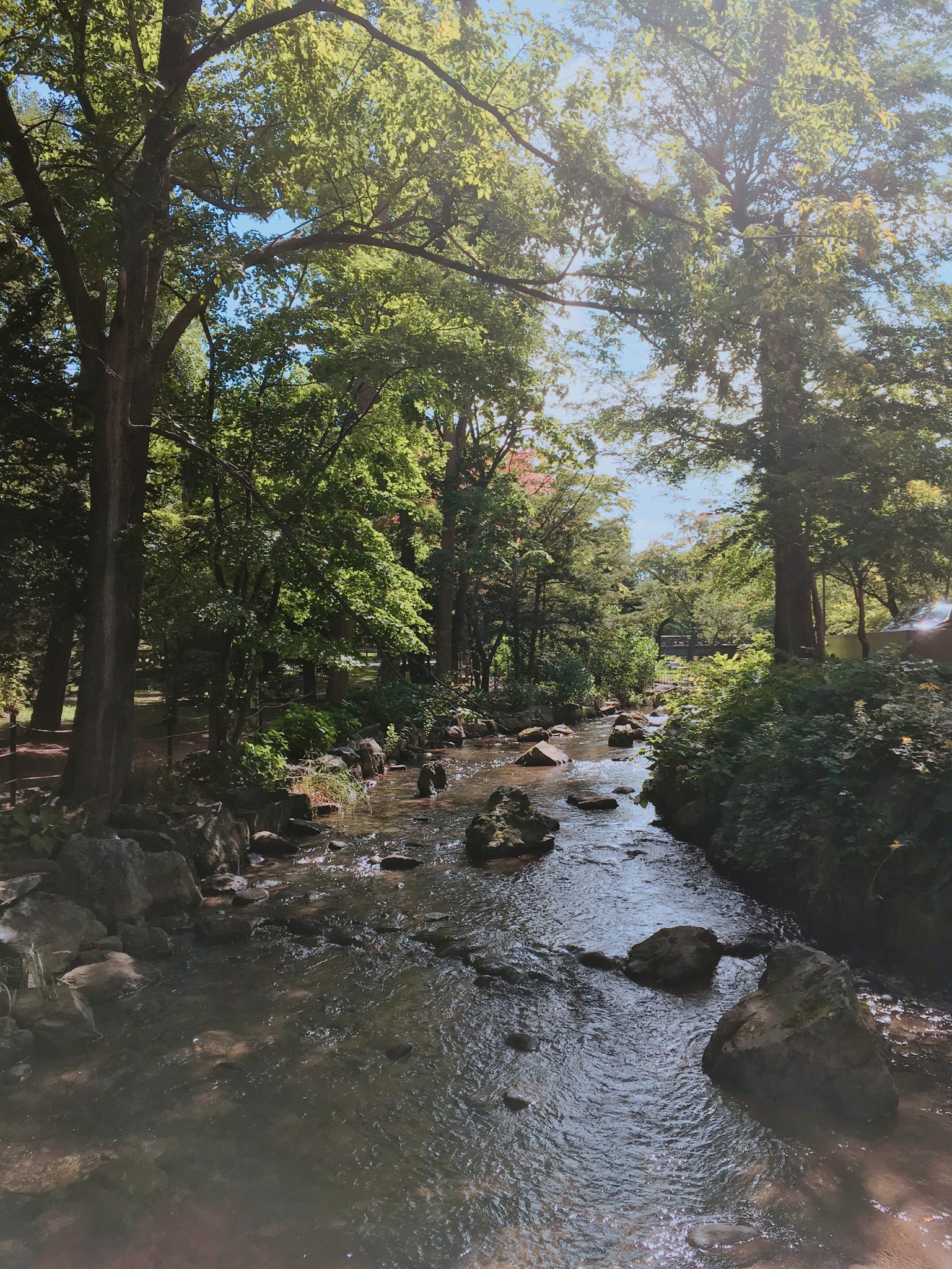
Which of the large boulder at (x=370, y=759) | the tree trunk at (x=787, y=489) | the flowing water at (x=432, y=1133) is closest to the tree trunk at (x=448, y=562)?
the large boulder at (x=370, y=759)

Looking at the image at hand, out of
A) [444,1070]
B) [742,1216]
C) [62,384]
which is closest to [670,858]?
[444,1070]

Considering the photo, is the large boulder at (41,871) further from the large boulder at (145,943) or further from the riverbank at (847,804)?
the riverbank at (847,804)

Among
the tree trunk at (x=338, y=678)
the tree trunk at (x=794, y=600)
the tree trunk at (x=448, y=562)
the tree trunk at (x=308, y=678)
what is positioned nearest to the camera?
the tree trunk at (x=794, y=600)

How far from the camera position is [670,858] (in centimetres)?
899

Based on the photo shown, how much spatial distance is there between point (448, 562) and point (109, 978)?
50.4 ft

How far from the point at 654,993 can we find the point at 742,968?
0.83 m

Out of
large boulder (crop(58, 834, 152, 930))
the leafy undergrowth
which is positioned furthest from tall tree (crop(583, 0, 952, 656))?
large boulder (crop(58, 834, 152, 930))

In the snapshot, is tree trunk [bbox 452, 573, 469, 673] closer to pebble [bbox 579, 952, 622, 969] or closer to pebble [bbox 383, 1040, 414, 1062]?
pebble [bbox 579, 952, 622, 969]

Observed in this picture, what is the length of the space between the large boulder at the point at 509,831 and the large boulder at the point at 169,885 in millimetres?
3262

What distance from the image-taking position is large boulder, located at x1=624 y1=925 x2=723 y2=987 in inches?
229

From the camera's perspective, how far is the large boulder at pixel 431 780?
1267 centimetres

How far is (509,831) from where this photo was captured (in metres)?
9.41

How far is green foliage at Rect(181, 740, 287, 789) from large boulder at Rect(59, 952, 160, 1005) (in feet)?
14.5

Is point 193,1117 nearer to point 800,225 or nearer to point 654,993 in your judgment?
point 654,993
